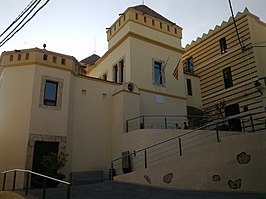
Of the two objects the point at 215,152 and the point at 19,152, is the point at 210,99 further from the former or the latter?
the point at 19,152

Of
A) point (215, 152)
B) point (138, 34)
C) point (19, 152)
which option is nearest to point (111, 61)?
point (138, 34)

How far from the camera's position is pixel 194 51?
26125 mm

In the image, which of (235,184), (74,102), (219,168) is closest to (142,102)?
(74,102)

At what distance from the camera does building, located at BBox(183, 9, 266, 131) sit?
756 inches

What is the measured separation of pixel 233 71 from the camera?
21.3m

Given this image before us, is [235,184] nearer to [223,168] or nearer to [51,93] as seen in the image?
[223,168]

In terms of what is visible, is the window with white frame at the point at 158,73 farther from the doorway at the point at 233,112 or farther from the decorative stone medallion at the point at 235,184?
the decorative stone medallion at the point at 235,184

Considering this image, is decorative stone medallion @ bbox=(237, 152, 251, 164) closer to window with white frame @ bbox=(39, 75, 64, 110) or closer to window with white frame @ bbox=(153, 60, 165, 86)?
window with white frame @ bbox=(39, 75, 64, 110)

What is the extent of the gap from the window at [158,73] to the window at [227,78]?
532 centimetres

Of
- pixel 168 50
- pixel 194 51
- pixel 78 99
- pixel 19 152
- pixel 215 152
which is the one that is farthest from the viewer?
pixel 194 51

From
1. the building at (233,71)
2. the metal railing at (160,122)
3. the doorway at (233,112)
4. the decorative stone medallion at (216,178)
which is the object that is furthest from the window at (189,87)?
the decorative stone medallion at (216,178)

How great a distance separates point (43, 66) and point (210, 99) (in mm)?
13861

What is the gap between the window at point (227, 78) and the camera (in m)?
21.6

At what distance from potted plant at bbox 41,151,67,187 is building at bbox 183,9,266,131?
1057cm
